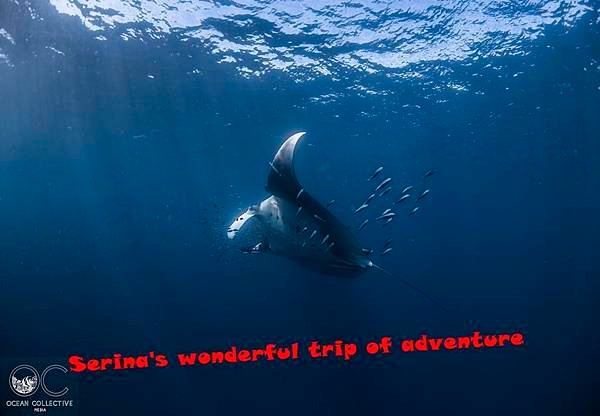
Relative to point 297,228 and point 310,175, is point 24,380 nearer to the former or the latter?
point 297,228

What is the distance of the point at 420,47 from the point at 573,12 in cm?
554

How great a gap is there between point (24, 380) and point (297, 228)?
23.3 ft

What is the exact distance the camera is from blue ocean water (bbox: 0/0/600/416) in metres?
15.3

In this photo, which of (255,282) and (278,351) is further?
(255,282)

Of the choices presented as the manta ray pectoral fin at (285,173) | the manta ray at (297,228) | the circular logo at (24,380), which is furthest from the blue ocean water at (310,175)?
the manta ray pectoral fin at (285,173)

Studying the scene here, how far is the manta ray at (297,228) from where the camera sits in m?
6.14

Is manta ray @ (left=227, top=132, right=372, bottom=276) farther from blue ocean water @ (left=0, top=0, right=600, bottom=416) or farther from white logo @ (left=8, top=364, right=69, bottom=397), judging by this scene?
white logo @ (left=8, top=364, right=69, bottom=397)

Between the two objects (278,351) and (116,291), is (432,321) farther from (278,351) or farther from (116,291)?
(116,291)

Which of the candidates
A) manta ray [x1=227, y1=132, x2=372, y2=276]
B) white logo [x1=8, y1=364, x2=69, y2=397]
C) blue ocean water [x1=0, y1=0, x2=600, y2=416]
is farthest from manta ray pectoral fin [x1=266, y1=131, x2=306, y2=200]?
white logo [x1=8, y1=364, x2=69, y2=397]

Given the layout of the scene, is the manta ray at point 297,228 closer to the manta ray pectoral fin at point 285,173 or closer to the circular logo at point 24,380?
the manta ray pectoral fin at point 285,173

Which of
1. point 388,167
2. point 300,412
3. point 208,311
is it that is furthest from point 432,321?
point 208,311

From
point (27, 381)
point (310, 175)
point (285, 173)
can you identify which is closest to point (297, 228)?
point (285, 173)

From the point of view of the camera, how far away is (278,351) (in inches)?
1062

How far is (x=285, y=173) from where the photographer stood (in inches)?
241
